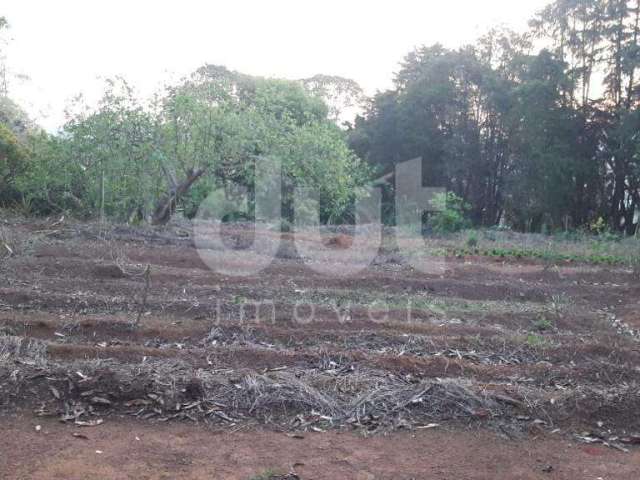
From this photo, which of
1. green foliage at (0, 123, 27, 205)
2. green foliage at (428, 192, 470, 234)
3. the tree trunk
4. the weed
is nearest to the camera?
the weed

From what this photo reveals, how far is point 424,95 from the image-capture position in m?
19.7

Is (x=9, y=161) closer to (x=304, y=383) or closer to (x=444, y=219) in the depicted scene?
(x=444, y=219)

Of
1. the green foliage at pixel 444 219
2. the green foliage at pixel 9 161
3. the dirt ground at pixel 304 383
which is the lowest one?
the dirt ground at pixel 304 383

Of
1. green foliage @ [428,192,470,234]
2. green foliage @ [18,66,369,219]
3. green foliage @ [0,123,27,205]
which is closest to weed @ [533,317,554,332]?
green foliage @ [18,66,369,219]

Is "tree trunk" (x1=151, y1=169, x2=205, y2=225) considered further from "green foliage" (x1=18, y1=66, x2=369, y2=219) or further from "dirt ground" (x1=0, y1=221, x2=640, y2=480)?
"dirt ground" (x1=0, y1=221, x2=640, y2=480)

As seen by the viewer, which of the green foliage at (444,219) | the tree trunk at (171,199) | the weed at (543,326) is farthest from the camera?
the green foliage at (444,219)

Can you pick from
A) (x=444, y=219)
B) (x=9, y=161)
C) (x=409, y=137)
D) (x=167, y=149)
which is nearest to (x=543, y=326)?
(x=167, y=149)

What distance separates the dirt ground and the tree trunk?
3835 mm

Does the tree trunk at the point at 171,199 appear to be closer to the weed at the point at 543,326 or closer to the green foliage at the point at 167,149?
the green foliage at the point at 167,149

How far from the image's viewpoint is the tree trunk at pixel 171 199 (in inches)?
419

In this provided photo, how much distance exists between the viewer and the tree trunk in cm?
1063

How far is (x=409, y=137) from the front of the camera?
20.1 meters

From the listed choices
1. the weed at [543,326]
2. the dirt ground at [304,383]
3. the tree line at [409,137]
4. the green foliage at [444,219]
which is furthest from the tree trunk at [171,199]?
the green foliage at [444,219]

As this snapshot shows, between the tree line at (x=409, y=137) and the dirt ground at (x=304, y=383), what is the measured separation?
3.91m
